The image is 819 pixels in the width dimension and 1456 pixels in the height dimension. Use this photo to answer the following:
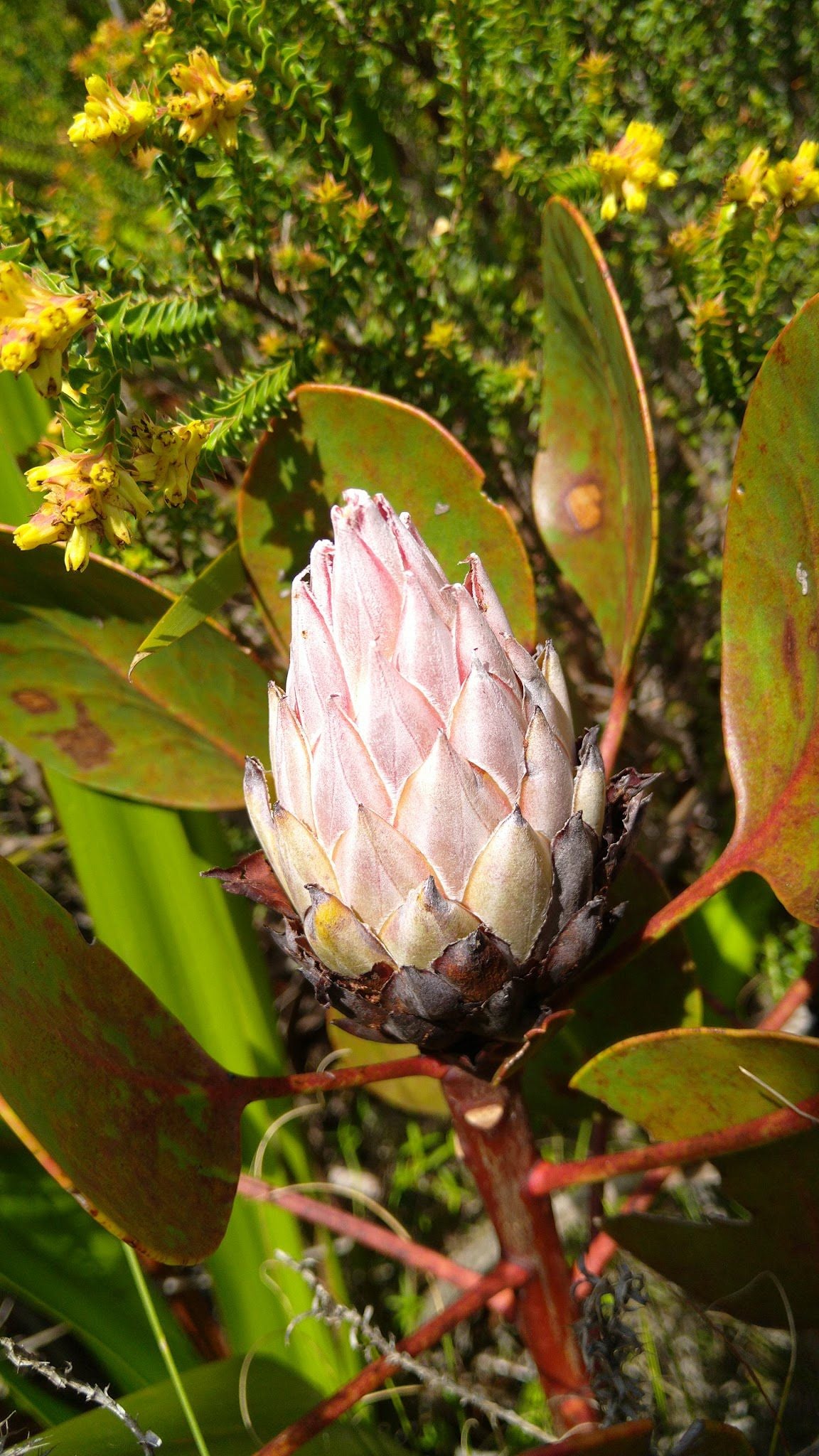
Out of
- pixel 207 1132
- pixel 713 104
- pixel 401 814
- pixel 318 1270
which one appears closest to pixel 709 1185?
pixel 318 1270

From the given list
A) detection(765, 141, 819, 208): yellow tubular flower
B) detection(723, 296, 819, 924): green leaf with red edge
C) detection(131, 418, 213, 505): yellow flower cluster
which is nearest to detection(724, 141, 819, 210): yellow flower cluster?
detection(765, 141, 819, 208): yellow tubular flower

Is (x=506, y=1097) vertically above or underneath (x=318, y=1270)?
above

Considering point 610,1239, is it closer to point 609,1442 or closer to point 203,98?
point 609,1442

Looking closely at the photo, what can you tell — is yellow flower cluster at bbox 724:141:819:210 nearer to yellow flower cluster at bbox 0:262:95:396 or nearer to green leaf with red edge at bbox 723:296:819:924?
green leaf with red edge at bbox 723:296:819:924

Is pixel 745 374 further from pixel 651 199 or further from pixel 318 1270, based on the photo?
pixel 318 1270

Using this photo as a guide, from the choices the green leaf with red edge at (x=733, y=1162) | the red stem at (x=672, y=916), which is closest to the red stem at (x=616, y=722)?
the red stem at (x=672, y=916)

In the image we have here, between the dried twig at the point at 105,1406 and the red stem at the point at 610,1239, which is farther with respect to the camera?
the red stem at the point at 610,1239

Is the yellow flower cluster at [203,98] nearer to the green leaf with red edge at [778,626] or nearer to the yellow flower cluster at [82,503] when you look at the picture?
the yellow flower cluster at [82,503]
